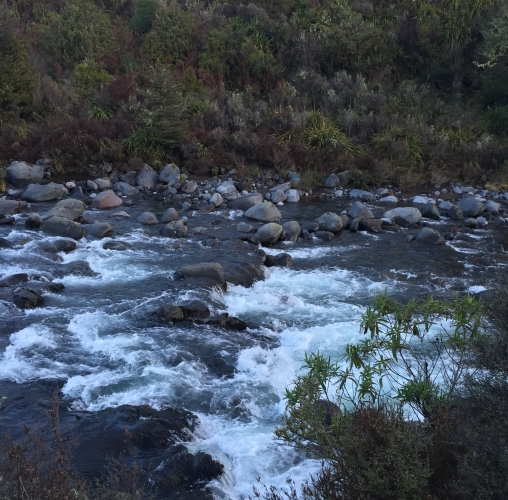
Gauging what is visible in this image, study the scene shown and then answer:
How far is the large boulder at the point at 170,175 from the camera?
62.3 ft

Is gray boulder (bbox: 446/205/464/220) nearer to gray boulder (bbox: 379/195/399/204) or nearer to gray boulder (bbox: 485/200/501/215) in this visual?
gray boulder (bbox: 485/200/501/215)

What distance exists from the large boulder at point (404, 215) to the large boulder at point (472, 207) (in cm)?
172

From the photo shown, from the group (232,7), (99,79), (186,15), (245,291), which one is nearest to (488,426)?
(245,291)

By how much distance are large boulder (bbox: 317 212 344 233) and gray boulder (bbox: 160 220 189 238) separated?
11.8 ft

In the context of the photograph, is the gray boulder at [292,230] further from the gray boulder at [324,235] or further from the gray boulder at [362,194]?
the gray boulder at [362,194]

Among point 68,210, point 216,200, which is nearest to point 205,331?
point 68,210

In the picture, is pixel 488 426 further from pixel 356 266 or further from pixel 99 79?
pixel 99 79

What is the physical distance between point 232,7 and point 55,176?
49.0 ft

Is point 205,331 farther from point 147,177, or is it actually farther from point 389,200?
point 389,200

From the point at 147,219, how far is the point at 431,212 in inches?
322

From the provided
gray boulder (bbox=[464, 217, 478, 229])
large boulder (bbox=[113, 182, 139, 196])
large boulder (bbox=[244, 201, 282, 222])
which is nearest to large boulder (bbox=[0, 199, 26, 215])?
large boulder (bbox=[113, 182, 139, 196])

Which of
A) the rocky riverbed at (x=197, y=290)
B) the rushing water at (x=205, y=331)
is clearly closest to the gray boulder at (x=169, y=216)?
the rocky riverbed at (x=197, y=290)

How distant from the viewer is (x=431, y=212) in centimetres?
1714

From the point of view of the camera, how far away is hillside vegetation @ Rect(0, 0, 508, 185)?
20.4m
